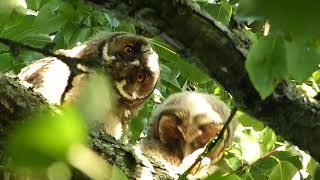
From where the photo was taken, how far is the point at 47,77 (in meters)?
3.28

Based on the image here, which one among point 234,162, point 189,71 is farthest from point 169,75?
point 234,162

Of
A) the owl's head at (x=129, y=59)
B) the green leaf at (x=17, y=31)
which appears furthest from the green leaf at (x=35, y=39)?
the owl's head at (x=129, y=59)

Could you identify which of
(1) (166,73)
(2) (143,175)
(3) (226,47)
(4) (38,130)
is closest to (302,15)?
(4) (38,130)

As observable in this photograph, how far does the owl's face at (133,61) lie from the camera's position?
3.62 meters

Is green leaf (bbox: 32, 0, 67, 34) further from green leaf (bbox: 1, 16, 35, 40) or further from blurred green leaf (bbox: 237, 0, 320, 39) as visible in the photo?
blurred green leaf (bbox: 237, 0, 320, 39)

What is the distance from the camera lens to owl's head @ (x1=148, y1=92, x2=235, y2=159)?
3697 mm

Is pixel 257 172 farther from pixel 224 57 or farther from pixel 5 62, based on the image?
pixel 224 57

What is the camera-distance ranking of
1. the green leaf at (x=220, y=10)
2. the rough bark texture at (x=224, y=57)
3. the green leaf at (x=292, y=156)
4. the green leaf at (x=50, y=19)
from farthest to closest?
the green leaf at (x=50, y=19) → the green leaf at (x=220, y=10) → the green leaf at (x=292, y=156) → the rough bark texture at (x=224, y=57)

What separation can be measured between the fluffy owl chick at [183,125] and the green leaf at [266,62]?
255cm

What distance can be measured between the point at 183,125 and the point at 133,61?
1.76 ft

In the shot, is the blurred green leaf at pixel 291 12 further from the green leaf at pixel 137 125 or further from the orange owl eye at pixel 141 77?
the green leaf at pixel 137 125

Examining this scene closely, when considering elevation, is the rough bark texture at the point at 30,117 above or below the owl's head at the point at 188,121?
above

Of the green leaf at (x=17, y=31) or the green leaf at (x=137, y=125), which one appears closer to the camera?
the green leaf at (x=17, y=31)

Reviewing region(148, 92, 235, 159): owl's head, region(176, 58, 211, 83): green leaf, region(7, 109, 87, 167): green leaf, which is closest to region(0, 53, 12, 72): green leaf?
region(148, 92, 235, 159): owl's head
